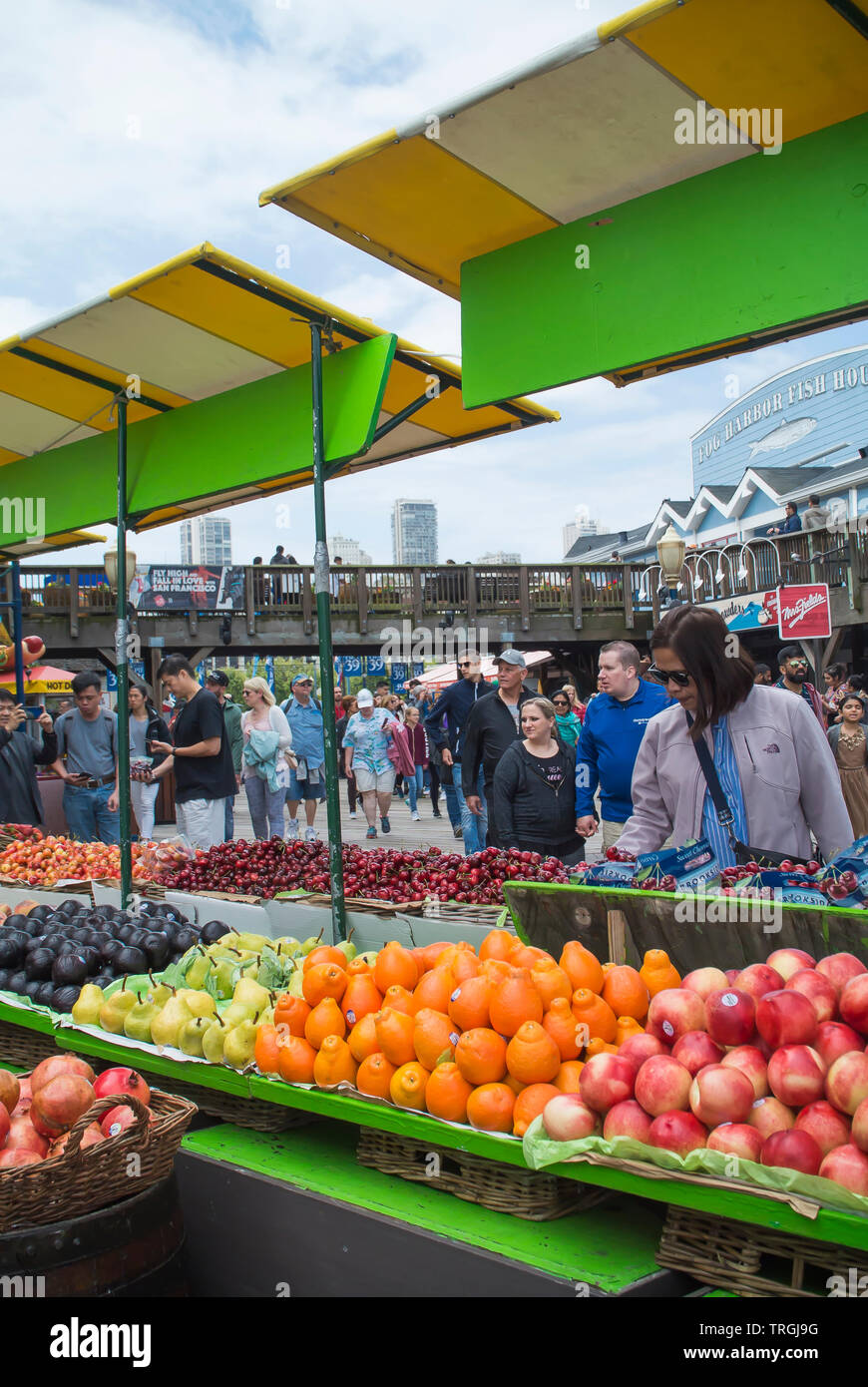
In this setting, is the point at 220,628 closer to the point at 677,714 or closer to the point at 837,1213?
the point at 677,714

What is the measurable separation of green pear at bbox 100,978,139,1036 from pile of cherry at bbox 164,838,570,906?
3.90 ft

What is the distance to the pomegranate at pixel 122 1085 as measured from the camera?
2633mm

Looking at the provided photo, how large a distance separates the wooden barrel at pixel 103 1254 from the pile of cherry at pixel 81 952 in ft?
5.17

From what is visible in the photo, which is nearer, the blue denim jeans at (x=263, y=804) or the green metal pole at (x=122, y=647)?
the green metal pole at (x=122, y=647)

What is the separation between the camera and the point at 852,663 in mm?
20734

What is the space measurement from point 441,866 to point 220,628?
19.2 m

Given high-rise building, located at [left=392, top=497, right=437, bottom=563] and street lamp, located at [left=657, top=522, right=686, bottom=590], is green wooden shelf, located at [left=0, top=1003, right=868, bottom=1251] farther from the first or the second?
high-rise building, located at [left=392, top=497, right=437, bottom=563]

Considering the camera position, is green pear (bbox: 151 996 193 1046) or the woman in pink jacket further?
the woman in pink jacket

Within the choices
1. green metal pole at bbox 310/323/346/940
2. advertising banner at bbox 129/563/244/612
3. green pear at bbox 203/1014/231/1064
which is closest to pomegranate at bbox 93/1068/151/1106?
green pear at bbox 203/1014/231/1064

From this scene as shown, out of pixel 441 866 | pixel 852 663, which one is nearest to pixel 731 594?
pixel 852 663

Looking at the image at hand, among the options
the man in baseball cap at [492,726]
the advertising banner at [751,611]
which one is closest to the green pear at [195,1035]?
the man in baseball cap at [492,726]
